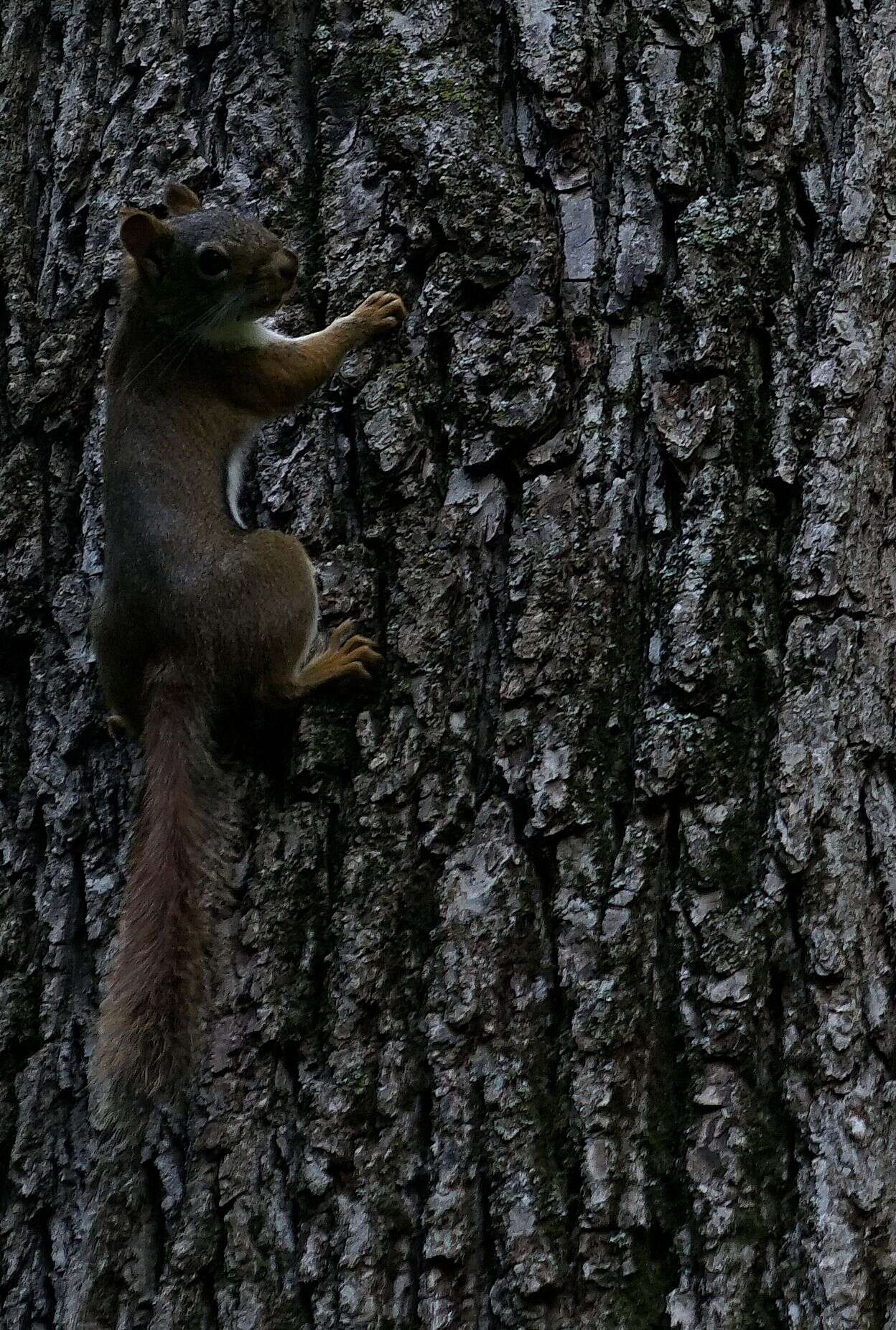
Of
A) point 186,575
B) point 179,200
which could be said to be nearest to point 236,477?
point 186,575

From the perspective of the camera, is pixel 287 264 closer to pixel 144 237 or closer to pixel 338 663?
pixel 144 237

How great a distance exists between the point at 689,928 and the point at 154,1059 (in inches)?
33.1

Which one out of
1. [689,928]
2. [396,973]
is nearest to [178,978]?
[396,973]

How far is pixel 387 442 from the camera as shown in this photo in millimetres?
2342

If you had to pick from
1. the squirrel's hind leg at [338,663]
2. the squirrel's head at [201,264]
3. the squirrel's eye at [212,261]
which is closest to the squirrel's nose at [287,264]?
the squirrel's head at [201,264]

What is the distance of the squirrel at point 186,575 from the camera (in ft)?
7.13

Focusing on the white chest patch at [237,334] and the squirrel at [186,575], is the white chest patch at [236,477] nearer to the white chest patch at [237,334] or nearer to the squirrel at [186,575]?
the squirrel at [186,575]

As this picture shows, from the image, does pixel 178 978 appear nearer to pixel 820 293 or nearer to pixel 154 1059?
pixel 154 1059

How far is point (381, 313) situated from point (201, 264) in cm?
68

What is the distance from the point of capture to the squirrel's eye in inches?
109

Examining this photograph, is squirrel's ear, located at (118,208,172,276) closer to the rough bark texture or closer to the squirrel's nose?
the rough bark texture

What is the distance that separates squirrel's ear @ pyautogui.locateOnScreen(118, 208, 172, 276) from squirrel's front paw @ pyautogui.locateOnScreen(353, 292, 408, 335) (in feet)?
1.92

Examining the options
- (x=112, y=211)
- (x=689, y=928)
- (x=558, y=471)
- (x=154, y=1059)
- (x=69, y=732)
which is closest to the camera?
(x=689, y=928)

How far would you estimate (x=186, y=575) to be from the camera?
2508 mm
